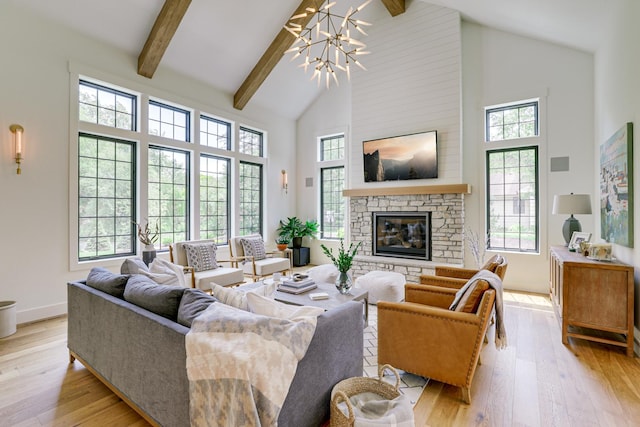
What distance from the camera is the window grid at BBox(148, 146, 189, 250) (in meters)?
5.12

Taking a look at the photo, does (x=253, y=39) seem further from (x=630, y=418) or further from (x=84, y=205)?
(x=630, y=418)

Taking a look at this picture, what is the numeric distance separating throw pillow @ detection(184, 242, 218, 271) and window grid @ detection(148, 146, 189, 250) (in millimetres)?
973

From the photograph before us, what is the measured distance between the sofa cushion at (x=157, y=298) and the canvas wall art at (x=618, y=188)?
3.86 metres

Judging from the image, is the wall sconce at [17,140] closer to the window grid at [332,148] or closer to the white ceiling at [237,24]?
the white ceiling at [237,24]

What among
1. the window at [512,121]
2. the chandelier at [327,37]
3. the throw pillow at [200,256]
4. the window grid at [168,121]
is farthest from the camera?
the window grid at [168,121]

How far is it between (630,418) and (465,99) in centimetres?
472

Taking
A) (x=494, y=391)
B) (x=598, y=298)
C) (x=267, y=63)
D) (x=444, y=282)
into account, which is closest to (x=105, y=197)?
(x=267, y=63)

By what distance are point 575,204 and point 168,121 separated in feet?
19.8

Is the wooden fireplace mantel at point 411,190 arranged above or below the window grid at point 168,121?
below

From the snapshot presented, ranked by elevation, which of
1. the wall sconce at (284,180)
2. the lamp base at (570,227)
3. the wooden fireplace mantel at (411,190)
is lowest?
the lamp base at (570,227)

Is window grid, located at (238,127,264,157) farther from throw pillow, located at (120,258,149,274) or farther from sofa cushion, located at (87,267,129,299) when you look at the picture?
sofa cushion, located at (87,267,129,299)

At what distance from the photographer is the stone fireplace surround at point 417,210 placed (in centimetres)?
529

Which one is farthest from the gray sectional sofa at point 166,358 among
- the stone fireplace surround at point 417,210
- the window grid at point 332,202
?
the window grid at point 332,202

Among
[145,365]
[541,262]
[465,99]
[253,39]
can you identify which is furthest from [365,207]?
[145,365]
